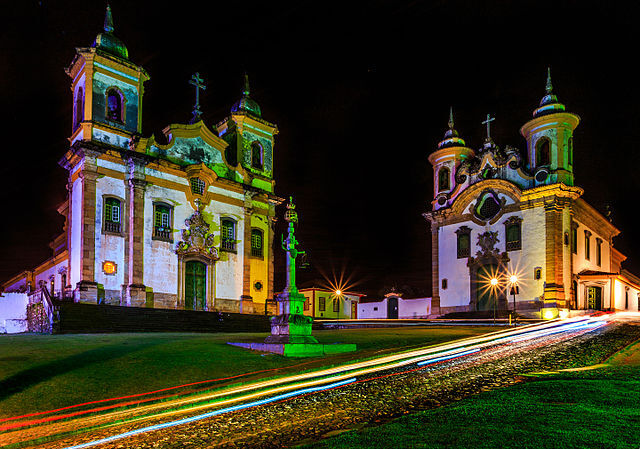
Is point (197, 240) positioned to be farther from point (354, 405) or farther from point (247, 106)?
point (354, 405)

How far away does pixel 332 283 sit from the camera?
5169cm

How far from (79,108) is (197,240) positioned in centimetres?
932

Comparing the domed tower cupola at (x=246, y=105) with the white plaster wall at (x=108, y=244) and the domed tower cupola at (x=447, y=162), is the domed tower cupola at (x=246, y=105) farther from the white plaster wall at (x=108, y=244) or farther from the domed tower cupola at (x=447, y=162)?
the domed tower cupola at (x=447, y=162)

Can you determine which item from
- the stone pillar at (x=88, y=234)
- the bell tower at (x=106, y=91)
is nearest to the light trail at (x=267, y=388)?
the stone pillar at (x=88, y=234)

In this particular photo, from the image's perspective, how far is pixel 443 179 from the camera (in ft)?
135

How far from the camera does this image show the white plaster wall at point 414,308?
133 feet

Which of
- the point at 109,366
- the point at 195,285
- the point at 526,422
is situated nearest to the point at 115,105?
the point at 195,285

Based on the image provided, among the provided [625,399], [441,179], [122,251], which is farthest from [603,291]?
[625,399]

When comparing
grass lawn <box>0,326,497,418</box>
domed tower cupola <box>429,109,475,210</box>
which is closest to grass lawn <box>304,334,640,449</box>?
grass lawn <box>0,326,497,418</box>

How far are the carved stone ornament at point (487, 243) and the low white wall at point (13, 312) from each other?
90.7ft

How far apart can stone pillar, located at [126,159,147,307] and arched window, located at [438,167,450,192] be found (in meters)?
22.6

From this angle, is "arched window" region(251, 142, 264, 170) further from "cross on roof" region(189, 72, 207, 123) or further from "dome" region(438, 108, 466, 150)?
"dome" region(438, 108, 466, 150)

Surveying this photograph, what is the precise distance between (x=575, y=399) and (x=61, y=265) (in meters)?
29.6

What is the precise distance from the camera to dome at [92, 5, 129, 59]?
28.3 m
